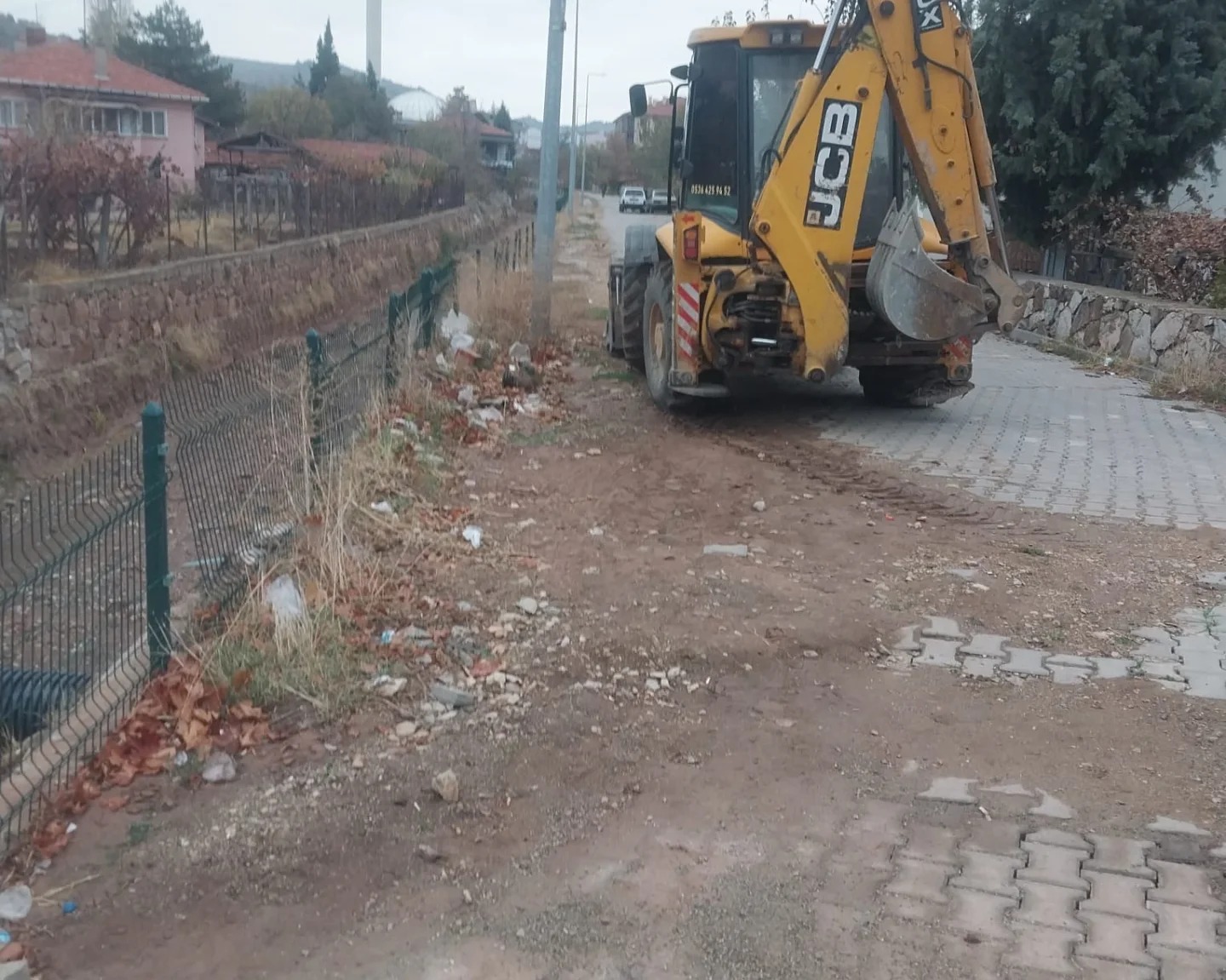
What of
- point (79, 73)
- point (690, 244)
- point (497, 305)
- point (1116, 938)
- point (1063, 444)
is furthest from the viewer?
point (79, 73)

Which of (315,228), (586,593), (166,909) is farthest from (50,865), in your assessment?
(315,228)

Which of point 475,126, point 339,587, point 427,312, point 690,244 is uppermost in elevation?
point 475,126

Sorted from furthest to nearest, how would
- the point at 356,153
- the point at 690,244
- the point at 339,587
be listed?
the point at 356,153 < the point at 690,244 < the point at 339,587

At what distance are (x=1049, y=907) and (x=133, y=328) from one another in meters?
11.7

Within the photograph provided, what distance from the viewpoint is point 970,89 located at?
9.12 metres

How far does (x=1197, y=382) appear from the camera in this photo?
39.7 feet

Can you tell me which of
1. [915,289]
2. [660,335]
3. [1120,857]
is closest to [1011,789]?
[1120,857]

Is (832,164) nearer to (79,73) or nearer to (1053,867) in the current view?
(1053,867)

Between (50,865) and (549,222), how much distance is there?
11.6m

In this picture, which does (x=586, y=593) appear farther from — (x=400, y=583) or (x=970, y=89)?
(x=970, y=89)

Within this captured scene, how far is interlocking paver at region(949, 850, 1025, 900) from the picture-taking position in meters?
3.79

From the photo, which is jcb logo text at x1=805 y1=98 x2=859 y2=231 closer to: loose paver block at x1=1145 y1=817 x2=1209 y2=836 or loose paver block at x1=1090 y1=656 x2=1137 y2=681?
loose paver block at x1=1090 y1=656 x2=1137 y2=681

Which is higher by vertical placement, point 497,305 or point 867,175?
point 867,175

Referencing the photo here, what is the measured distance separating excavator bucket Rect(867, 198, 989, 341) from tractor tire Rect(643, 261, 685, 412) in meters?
1.81
